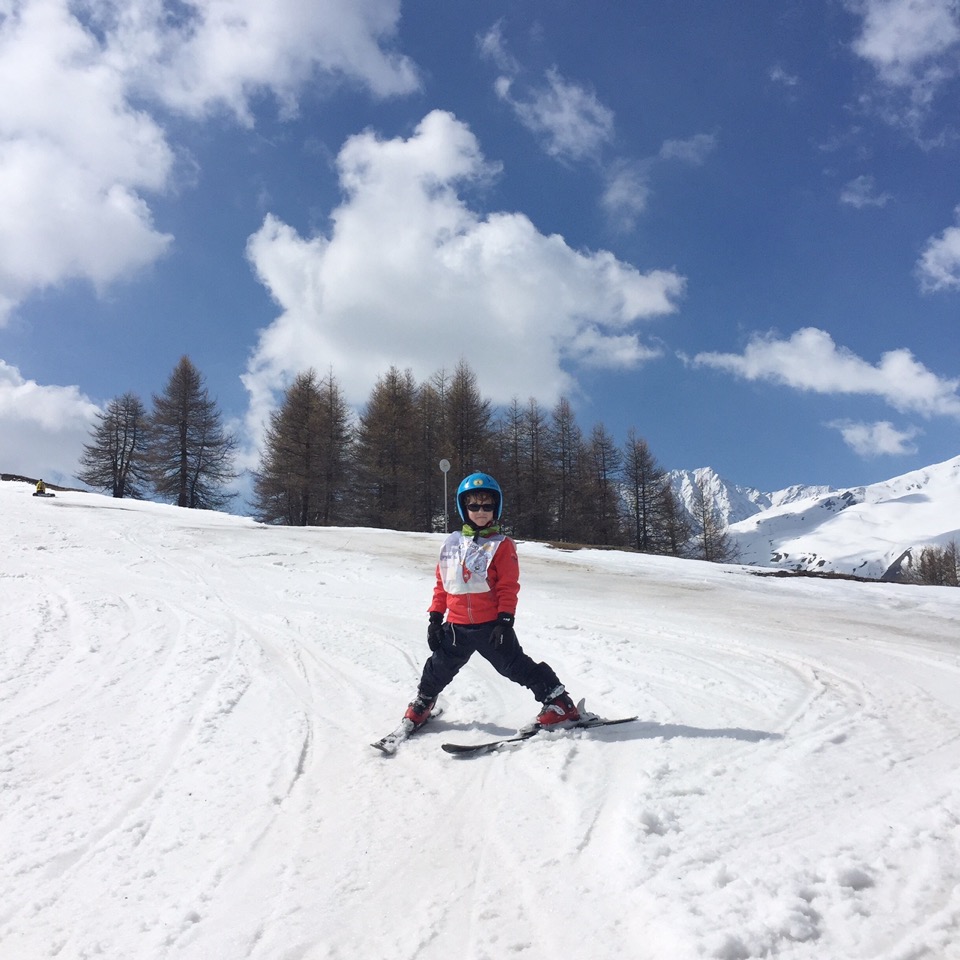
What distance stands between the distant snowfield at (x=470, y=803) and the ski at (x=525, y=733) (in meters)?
0.12

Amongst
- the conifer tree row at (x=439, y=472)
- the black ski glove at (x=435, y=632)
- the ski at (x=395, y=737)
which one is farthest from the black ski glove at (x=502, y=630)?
the conifer tree row at (x=439, y=472)

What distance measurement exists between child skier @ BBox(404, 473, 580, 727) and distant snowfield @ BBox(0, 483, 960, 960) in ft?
0.95

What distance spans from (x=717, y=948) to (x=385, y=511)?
31.5m

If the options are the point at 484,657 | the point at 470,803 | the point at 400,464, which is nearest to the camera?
the point at 470,803

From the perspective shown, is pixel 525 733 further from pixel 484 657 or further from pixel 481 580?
pixel 481 580

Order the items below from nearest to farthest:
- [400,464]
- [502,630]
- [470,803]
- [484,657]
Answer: [470,803] → [502,630] → [484,657] → [400,464]

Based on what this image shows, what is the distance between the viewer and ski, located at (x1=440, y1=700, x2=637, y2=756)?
3754 mm

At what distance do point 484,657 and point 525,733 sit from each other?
552mm

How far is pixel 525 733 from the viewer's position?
A: 13.0 feet

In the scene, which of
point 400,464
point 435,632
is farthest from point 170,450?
point 435,632

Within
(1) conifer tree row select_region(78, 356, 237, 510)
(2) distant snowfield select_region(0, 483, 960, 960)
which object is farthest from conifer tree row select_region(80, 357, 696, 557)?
(2) distant snowfield select_region(0, 483, 960, 960)

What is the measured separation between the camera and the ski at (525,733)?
3.75 m

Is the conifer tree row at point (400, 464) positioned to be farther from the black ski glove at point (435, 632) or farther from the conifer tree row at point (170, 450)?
the black ski glove at point (435, 632)

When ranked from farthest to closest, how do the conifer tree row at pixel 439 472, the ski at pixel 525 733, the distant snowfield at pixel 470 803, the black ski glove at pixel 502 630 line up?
the conifer tree row at pixel 439 472
the black ski glove at pixel 502 630
the ski at pixel 525 733
the distant snowfield at pixel 470 803
